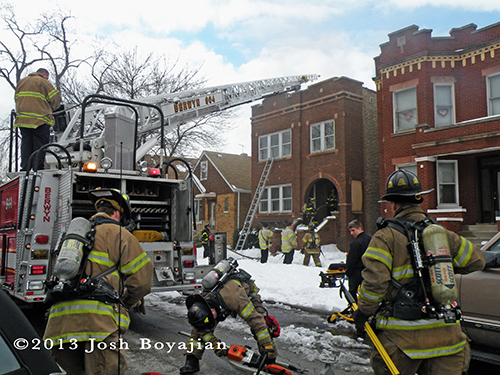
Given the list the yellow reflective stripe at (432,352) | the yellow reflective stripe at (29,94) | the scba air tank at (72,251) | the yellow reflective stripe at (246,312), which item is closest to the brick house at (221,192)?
the yellow reflective stripe at (29,94)

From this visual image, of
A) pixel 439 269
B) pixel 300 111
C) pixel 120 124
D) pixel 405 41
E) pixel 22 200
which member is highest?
pixel 405 41

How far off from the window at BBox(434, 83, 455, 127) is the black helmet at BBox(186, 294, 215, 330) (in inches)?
548

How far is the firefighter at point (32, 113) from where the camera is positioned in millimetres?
7652

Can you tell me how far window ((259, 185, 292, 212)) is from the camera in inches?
853

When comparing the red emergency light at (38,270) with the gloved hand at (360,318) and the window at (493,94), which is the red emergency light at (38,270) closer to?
the gloved hand at (360,318)

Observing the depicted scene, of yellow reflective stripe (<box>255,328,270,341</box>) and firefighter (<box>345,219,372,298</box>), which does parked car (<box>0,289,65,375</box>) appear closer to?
yellow reflective stripe (<box>255,328,270,341</box>)

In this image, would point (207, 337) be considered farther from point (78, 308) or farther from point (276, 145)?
point (276, 145)

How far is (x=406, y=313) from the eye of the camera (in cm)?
282

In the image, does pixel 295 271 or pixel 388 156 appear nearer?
pixel 295 271

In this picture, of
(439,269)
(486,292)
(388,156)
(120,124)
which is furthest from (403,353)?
(388,156)

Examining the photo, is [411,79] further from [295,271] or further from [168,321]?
[168,321]

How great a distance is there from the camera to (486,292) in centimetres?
420

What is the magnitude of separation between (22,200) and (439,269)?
5.57 m

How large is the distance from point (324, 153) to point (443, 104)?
5.80 meters
